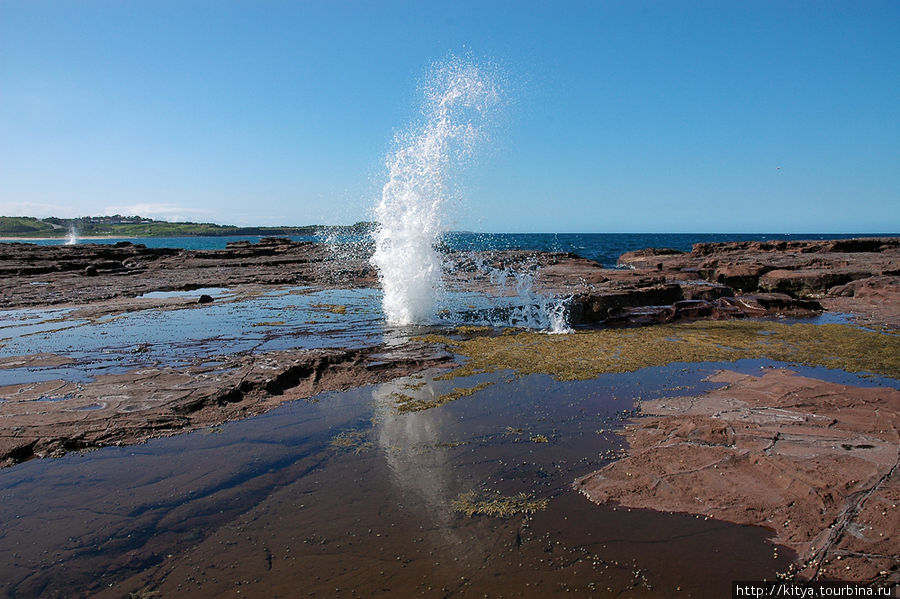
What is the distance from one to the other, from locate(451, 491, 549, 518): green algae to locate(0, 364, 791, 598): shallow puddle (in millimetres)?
33

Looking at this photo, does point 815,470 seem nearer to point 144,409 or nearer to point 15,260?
point 144,409

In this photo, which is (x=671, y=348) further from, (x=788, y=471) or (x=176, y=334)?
(x=176, y=334)

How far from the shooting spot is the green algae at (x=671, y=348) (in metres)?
8.73

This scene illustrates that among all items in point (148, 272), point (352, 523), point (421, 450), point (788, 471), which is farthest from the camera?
point (148, 272)

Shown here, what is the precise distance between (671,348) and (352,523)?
7707 mm

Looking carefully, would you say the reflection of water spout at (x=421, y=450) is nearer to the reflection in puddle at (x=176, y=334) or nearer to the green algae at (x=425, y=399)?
the green algae at (x=425, y=399)

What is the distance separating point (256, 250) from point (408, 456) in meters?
37.2

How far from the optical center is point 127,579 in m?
3.51

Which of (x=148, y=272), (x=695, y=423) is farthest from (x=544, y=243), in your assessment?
(x=695, y=423)

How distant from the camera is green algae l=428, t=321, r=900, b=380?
873 centimetres

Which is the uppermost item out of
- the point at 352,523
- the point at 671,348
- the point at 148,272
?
the point at 148,272

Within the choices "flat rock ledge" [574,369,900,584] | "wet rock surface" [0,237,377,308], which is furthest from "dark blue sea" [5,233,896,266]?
"flat rock ledge" [574,369,900,584]

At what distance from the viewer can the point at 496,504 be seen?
4320 millimetres

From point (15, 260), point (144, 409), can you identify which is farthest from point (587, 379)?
point (15, 260)
